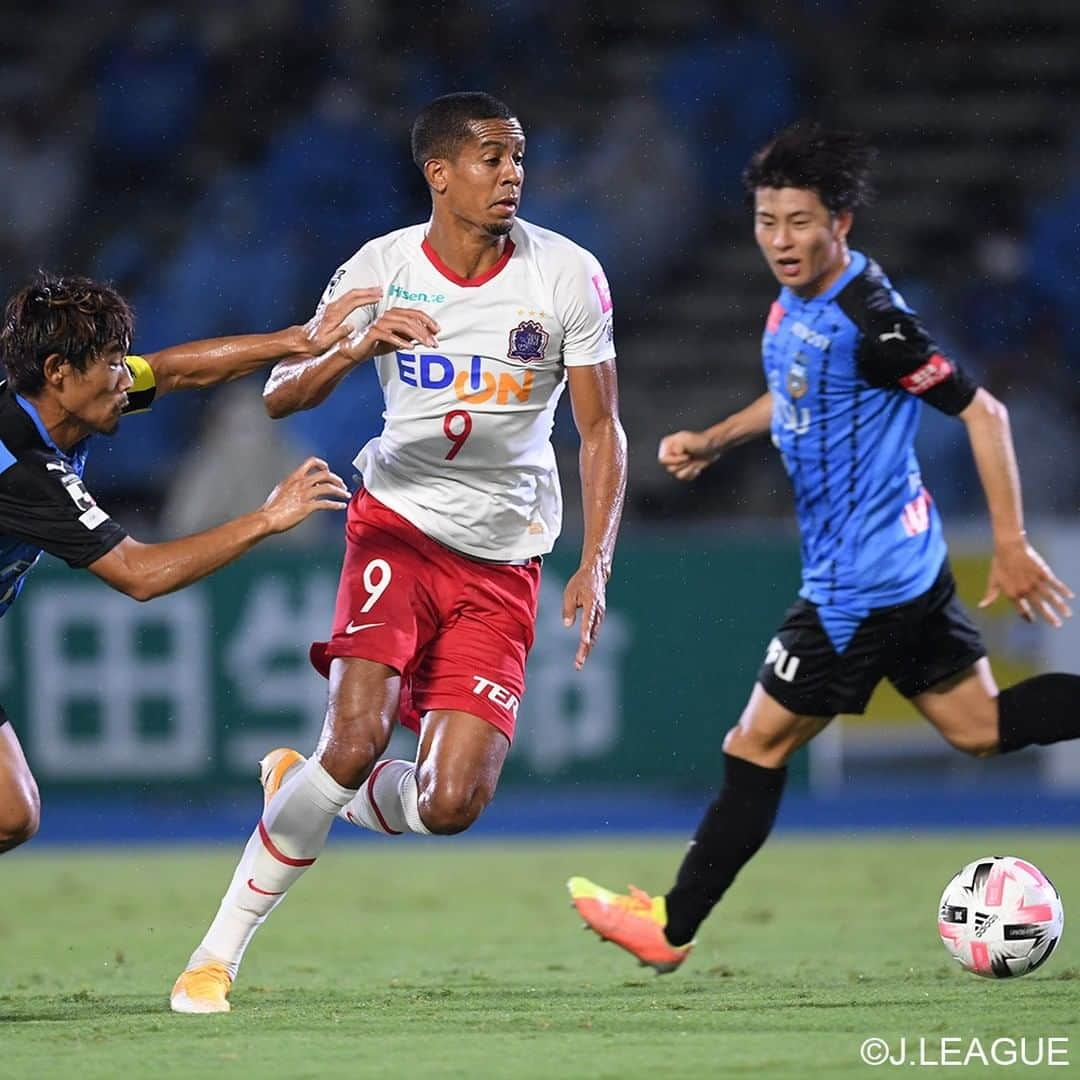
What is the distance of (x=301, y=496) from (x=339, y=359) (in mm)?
480

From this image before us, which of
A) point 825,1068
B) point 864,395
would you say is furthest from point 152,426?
point 825,1068

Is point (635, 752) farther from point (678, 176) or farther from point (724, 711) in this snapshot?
point (678, 176)

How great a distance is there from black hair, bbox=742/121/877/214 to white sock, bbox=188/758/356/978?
2.20 metres

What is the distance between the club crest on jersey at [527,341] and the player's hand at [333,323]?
409 mm

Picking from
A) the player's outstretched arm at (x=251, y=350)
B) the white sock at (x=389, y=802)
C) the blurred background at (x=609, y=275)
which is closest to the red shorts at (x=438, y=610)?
the white sock at (x=389, y=802)

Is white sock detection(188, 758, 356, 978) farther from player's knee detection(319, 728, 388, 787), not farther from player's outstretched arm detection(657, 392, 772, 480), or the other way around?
player's outstretched arm detection(657, 392, 772, 480)

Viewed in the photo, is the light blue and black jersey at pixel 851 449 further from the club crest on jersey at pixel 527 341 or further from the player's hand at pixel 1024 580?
the club crest on jersey at pixel 527 341

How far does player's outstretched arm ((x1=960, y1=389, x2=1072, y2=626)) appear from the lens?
5.44 metres

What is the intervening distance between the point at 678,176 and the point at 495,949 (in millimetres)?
8928

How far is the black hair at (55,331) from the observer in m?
5.10

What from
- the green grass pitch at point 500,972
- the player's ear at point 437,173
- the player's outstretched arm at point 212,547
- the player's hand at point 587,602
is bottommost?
the green grass pitch at point 500,972

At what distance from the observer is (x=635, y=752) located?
1118cm

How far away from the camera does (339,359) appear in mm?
5219

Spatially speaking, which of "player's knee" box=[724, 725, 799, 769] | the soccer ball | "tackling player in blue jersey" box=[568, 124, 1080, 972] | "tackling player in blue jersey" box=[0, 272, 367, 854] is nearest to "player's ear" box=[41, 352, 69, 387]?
"tackling player in blue jersey" box=[0, 272, 367, 854]
